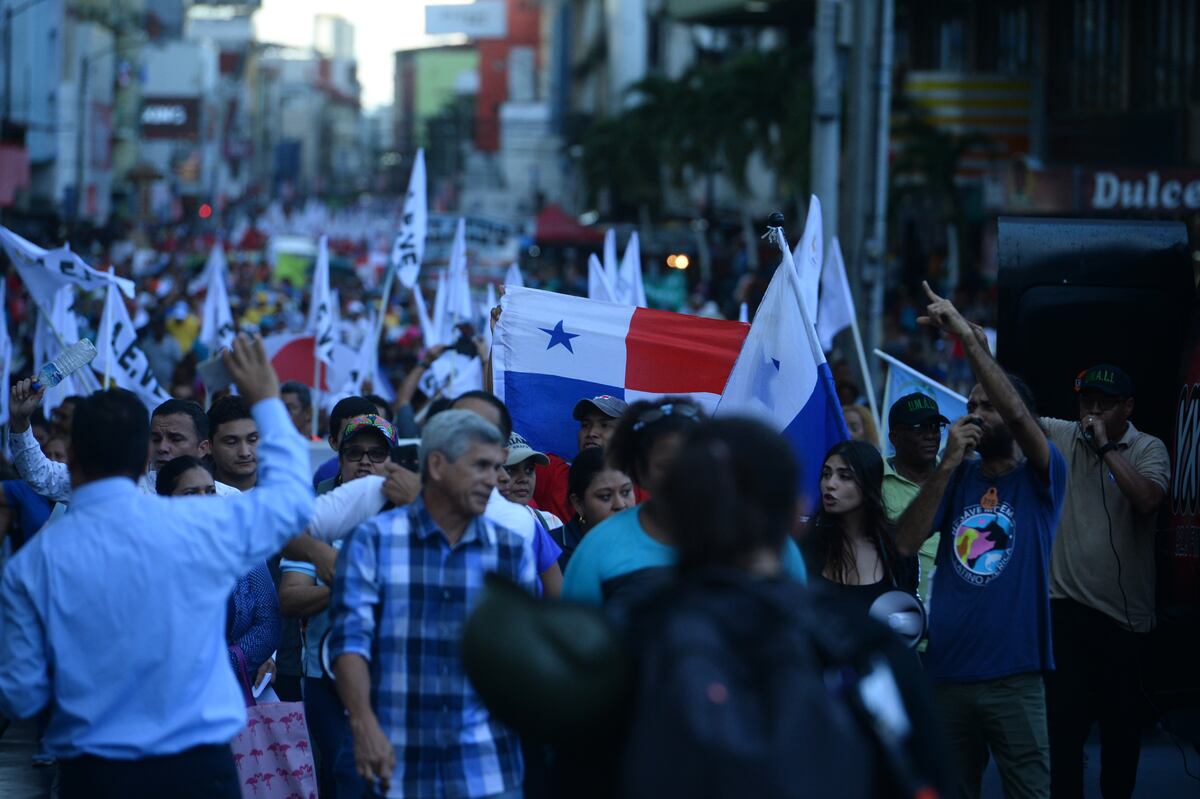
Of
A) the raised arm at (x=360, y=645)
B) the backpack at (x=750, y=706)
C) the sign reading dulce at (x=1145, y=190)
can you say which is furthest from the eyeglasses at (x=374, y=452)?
the sign reading dulce at (x=1145, y=190)

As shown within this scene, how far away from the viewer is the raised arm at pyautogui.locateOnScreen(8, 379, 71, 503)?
664cm

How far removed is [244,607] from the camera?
6.17 metres

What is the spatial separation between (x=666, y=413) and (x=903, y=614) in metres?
1.02

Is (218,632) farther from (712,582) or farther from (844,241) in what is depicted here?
(844,241)

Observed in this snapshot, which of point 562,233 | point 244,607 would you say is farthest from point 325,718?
point 562,233

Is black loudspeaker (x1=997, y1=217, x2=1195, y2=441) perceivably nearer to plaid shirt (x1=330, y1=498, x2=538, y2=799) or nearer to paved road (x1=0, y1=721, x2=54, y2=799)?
plaid shirt (x1=330, y1=498, x2=538, y2=799)

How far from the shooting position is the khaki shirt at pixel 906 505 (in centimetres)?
650

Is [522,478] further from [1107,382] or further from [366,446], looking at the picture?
[1107,382]

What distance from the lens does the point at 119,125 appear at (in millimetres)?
75812

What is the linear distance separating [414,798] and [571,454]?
144 inches

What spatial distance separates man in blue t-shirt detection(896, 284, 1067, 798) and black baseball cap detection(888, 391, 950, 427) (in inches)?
31.4

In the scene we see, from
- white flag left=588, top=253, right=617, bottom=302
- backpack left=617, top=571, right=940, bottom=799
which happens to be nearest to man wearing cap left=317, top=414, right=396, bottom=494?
backpack left=617, top=571, right=940, bottom=799

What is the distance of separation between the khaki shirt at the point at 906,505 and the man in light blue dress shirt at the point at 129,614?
115 inches

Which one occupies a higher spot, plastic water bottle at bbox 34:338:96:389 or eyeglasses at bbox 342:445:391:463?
plastic water bottle at bbox 34:338:96:389
